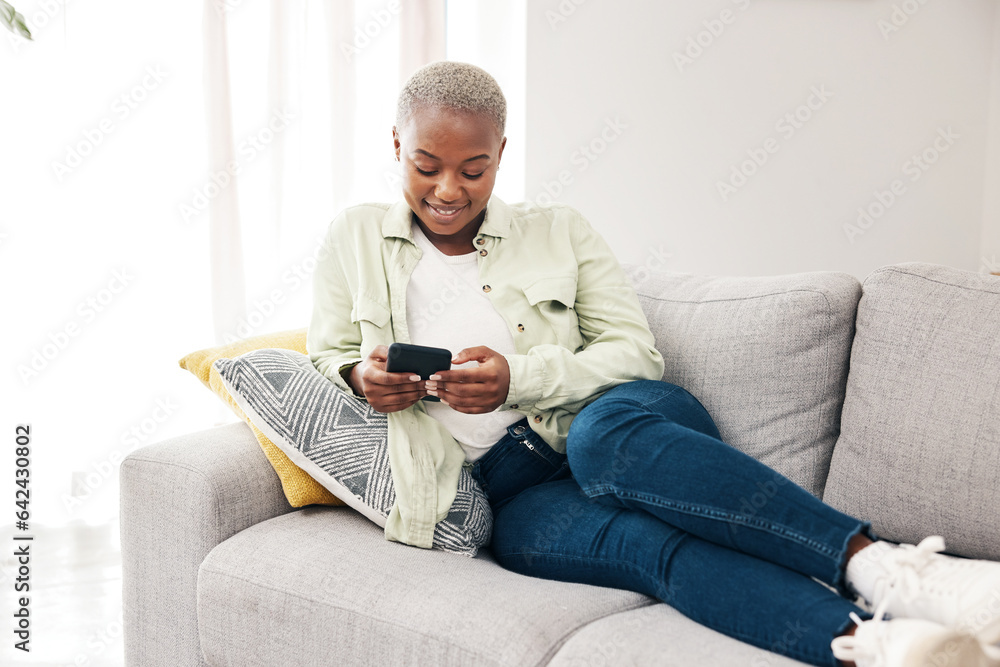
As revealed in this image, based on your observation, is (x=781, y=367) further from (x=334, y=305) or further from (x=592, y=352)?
(x=334, y=305)

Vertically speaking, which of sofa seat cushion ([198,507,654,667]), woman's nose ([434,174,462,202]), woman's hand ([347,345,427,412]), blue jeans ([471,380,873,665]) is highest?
woman's nose ([434,174,462,202])

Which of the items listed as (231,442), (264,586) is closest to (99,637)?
(231,442)

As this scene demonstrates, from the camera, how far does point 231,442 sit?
1.42m

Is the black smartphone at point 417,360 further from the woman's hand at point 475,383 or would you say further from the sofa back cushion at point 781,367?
the sofa back cushion at point 781,367

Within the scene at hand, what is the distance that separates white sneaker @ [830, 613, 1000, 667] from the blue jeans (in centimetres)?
4

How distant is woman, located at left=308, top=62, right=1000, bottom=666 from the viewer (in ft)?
3.14

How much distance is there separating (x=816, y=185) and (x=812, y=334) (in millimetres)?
1474

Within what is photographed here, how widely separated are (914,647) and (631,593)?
1.33ft

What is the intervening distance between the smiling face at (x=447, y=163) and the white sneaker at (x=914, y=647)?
0.85m

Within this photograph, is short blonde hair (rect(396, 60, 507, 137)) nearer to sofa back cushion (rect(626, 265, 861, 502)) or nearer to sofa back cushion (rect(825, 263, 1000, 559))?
sofa back cushion (rect(626, 265, 861, 502))

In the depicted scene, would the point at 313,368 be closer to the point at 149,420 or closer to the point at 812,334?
the point at 812,334

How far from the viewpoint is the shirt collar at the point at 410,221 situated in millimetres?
1449

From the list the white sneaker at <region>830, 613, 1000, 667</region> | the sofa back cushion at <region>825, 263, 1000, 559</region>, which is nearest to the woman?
the white sneaker at <region>830, 613, 1000, 667</region>

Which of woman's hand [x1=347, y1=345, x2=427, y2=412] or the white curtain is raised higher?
the white curtain
